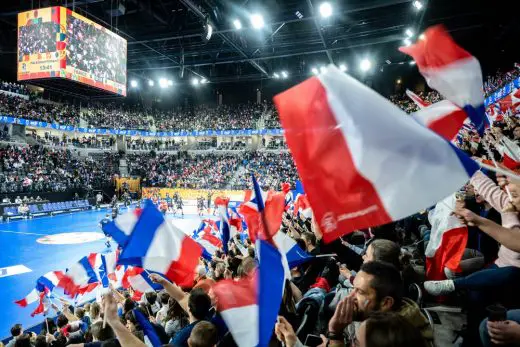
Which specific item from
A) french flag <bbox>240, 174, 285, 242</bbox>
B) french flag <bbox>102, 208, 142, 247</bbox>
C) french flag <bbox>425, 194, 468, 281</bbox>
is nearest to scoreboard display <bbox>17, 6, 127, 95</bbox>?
french flag <bbox>102, 208, 142, 247</bbox>

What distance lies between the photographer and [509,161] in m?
3.76

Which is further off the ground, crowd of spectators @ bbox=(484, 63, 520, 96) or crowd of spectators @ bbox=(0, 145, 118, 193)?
crowd of spectators @ bbox=(484, 63, 520, 96)

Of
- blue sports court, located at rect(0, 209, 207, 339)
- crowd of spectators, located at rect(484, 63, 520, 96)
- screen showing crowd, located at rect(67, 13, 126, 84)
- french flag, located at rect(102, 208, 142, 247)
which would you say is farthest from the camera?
screen showing crowd, located at rect(67, 13, 126, 84)

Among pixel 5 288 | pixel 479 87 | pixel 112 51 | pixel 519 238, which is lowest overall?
pixel 5 288

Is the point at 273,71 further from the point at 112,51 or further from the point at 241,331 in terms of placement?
the point at 241,331

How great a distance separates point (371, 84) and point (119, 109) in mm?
32395

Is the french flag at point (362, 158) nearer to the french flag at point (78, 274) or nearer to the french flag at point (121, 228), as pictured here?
the french flag at point (121, 228)

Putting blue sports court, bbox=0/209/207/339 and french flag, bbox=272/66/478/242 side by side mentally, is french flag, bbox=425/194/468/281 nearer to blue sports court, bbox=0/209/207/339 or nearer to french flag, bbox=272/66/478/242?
french flag, bbox=272/66/478/242

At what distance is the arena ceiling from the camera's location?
1583 cm

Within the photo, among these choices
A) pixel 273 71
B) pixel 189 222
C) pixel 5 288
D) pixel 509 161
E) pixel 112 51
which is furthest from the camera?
pixel 273 71

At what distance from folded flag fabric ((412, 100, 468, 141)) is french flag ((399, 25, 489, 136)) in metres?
0.05

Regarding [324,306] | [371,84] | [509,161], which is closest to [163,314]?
[324,306]

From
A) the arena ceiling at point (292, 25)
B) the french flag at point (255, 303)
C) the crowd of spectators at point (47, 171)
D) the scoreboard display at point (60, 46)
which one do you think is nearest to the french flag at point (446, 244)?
the french flag at point (255, 303)

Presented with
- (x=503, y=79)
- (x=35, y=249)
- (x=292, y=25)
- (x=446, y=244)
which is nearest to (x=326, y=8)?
(x=292, y=25)
